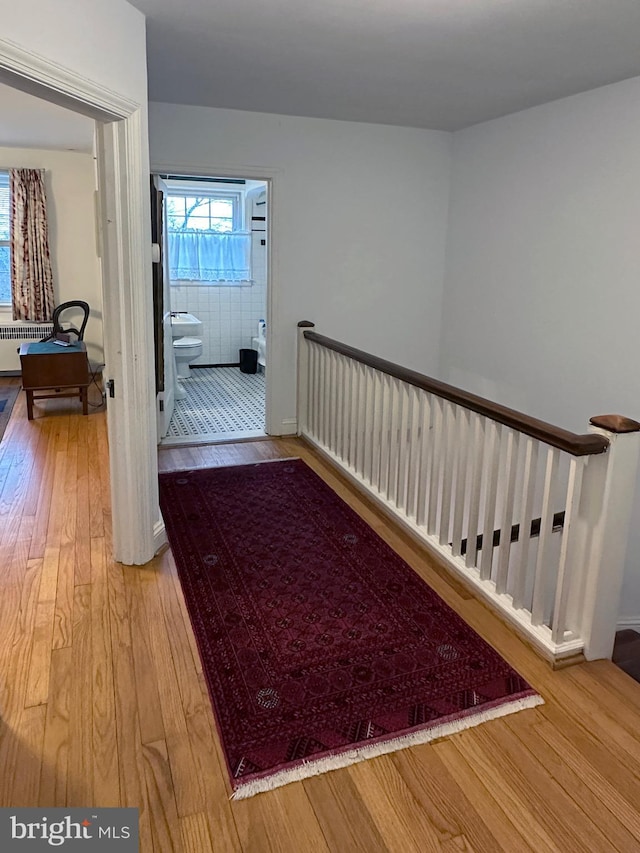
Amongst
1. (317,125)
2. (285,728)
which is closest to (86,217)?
(317,125)

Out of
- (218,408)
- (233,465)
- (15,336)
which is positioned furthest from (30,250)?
(233,465)

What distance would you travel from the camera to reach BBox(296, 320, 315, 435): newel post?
4.73m

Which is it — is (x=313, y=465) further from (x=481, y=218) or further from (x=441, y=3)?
(x=441, y=3)

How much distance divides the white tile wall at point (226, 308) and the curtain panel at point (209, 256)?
10 centimetres

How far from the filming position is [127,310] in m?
2.64

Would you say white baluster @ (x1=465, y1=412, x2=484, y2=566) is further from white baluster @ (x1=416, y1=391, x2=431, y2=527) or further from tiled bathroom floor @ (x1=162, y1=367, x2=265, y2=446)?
tiled bathroom floor @ (x1=162, y1=367, x2=265, y2=446)

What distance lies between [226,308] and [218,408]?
232cm

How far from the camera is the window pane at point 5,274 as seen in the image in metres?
6.80

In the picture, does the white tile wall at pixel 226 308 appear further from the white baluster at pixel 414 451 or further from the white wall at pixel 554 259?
the white baluster at pixel 414 451

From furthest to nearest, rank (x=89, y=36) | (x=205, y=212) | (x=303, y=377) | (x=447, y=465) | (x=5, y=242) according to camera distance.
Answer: (x=205, y=212), (x=5, y=242), (x=303, y=377), (x=447, y=465), (x=89, y=36)

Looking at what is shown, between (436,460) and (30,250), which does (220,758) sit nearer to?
(436,460)

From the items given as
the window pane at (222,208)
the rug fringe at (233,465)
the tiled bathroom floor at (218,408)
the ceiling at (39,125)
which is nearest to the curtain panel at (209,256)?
the window pane at (222,208)

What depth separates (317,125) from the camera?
446 centimetres

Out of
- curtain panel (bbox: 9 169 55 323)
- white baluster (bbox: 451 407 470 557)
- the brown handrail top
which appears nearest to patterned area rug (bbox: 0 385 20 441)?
curtain panel (bbox: 9 169 55 323)
